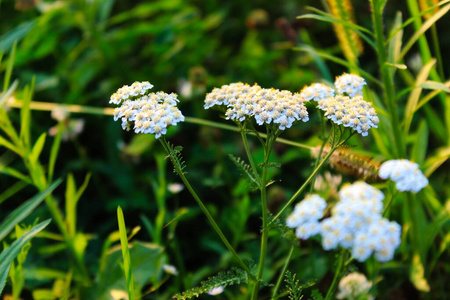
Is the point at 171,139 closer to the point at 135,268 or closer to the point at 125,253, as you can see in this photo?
the point at 135,268

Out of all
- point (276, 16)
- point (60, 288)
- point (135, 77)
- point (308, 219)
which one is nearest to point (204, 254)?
point (60, 288)

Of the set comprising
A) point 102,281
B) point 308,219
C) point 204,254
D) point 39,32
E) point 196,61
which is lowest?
point 204,254

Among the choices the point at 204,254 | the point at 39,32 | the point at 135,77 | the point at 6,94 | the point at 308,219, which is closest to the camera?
the point at 308,219

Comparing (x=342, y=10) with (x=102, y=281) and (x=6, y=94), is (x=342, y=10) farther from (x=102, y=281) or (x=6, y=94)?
(x=102, y=281)

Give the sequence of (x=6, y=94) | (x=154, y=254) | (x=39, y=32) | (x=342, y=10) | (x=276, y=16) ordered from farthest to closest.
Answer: (x=276, y=16) < (x=39, y=32) < (x=154, y=254) < (x=342, y=10) < (x=6, y=94)

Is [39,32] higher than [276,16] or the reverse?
higher

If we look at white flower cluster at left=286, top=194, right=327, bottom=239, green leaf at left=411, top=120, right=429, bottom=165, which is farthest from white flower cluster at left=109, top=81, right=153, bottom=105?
green leaf at left=411, top=120, right=429, bottom=165

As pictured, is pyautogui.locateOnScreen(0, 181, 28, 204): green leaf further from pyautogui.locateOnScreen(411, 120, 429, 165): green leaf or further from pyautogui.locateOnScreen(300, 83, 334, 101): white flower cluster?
pyautogui.locateOnScreen(411, 120, 429, 165): green leaf
